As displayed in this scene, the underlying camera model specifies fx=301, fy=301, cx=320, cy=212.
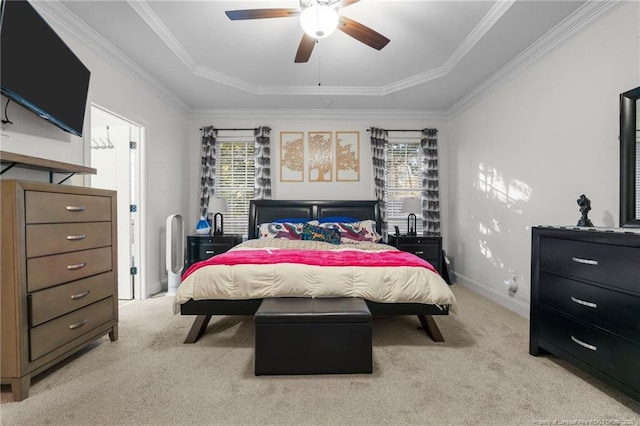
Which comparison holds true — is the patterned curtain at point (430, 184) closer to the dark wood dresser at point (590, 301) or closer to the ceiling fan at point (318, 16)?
the dark wood dresser at point (590, 301)

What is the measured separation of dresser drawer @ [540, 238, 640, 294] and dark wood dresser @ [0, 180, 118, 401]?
11.1ft

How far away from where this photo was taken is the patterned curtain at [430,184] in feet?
16.2

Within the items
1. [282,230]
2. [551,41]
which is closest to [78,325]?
[282,230]

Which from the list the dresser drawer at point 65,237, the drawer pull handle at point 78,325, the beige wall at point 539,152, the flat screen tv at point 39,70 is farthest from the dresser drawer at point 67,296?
the beige wall at point 539,152

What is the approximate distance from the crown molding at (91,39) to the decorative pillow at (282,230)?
233cm

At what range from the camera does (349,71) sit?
3.83 m

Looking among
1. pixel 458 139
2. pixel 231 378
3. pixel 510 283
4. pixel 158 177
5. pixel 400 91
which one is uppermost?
pixel 400 91

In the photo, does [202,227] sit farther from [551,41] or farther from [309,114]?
[551,41]

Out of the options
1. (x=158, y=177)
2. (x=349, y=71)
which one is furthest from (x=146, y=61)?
(x=349, y=71)

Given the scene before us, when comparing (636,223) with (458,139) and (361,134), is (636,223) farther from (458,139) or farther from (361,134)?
(361,134)

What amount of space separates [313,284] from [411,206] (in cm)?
275

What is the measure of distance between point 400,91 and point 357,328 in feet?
11.4

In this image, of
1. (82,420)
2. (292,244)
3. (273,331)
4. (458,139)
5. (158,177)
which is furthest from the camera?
(458,139)

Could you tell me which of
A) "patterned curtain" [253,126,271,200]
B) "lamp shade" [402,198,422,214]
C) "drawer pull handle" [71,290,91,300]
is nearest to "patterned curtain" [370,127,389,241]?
"lamp shade" [402,198,422,214]
